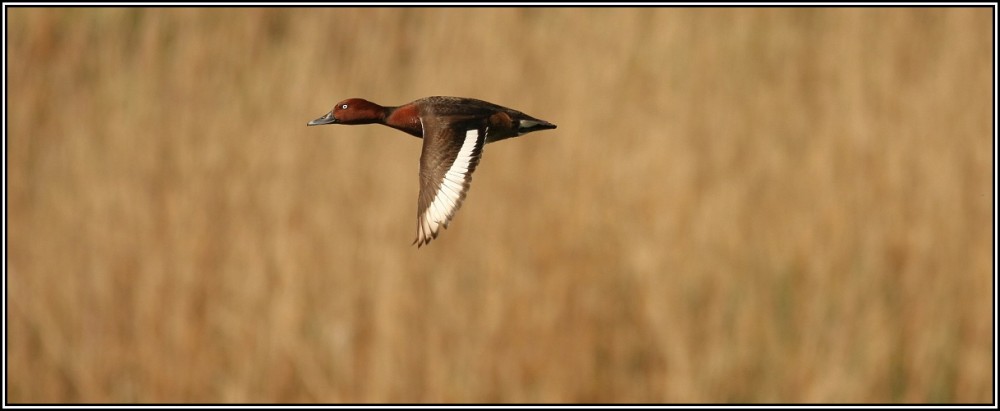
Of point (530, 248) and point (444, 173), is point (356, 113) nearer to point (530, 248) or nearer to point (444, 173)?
point (444, 173)

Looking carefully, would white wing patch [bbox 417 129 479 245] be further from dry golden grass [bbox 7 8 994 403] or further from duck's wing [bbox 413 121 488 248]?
dry golden grass [bbox 7 8 994 403]

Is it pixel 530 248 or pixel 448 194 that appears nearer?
pixel 448 194

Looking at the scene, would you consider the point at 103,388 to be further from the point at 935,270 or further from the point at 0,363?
the point at 935,270

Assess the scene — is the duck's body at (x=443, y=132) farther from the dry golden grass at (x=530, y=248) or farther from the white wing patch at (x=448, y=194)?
the dry golden grass at (x=530, y=248)

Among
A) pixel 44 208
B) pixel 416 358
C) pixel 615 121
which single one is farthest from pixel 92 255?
pixel 615 121

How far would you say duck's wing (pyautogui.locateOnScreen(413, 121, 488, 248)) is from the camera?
0.67 metres

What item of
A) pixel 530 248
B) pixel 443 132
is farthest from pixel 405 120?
pixel 530 248

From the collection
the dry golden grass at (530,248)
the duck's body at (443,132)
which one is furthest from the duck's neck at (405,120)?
the dry golden grass at (530,248)

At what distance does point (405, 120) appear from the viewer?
733 mm

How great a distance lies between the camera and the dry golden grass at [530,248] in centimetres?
466

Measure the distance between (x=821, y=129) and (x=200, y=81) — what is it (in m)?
2.55

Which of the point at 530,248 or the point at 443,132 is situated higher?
the point at 443,132

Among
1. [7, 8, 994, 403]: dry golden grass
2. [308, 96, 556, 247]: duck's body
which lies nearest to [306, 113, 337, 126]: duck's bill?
[308, 96, 556, 247]: duck's body

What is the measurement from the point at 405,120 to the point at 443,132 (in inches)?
1.0
